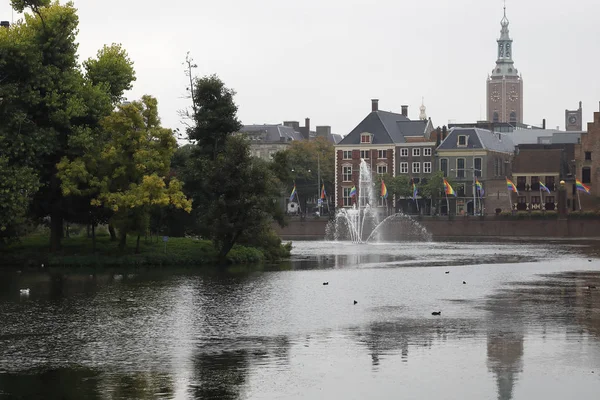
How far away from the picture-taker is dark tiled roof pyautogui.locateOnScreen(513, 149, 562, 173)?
146 m

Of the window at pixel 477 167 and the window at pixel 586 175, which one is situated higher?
the window at pixel 477 167

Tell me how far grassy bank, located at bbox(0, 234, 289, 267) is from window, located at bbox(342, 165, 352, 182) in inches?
3420

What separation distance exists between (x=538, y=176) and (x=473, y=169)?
9240mm

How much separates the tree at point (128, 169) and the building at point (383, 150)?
294 ft

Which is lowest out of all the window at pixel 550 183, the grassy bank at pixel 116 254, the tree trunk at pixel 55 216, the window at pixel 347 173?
the grassy bank at pixel 116 254

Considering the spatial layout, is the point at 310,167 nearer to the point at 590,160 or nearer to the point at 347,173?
the point at 347,173

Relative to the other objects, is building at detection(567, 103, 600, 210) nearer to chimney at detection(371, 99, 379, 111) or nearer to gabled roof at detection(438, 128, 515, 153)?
gabled roof at detection(438, 128, 515, 153)

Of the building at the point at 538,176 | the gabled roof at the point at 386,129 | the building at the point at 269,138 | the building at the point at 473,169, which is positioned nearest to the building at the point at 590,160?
the building at the point at 538,176

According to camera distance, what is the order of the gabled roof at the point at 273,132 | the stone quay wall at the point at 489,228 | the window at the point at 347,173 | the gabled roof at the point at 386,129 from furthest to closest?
the gabled roof at the point at 273,132, the window at the point at 347,173, the gabled roof at the point at 386,129, the stone quay wall at the point at 489,228

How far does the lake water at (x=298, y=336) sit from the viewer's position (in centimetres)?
2497

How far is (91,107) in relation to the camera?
2537 inches

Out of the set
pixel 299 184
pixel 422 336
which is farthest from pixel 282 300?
pixel 299 184

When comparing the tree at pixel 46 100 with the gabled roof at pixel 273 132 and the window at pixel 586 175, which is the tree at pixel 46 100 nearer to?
the window at pixel 586 175

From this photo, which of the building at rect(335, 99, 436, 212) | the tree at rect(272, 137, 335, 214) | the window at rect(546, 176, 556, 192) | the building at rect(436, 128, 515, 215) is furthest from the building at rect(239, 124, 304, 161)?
the window at rect(546, 176, 556, 192)
